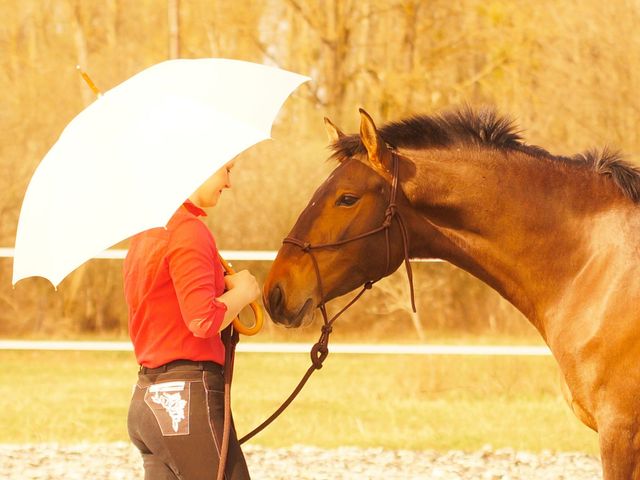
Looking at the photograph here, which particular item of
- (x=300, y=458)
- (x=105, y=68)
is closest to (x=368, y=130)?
(x=300, y=458)

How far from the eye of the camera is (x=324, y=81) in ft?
49.1

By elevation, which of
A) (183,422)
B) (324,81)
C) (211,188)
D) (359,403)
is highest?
(324,81)

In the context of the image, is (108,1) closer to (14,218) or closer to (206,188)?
(14,218)

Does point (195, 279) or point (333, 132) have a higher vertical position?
point (333, 132)

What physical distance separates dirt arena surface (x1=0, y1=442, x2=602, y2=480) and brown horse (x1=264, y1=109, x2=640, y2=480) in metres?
2.64

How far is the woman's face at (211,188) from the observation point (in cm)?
332

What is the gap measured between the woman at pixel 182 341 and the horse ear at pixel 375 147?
0.63 metres

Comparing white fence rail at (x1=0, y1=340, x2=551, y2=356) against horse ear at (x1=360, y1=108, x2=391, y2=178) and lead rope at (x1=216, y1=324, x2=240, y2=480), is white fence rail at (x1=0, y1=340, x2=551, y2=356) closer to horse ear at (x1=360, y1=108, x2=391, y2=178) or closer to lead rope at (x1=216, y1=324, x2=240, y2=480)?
horse ear at (x1=360, y1=108, x2=391, y2=178)

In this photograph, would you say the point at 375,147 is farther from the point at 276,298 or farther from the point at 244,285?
the point at 244,285

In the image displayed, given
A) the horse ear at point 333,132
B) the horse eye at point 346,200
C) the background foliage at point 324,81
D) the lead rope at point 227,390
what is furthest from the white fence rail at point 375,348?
the lead rope at point 227,390

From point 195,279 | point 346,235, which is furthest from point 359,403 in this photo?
point 195,279

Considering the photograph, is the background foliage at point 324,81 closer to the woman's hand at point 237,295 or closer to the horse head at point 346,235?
the horse head at point 346,235

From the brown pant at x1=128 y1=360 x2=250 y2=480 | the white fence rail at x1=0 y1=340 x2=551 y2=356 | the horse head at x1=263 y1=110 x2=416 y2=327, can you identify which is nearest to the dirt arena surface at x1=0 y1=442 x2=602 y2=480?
the white fence rail at x1=0 y1=340 x2=551 y2=356

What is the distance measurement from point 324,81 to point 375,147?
37.1 feet
